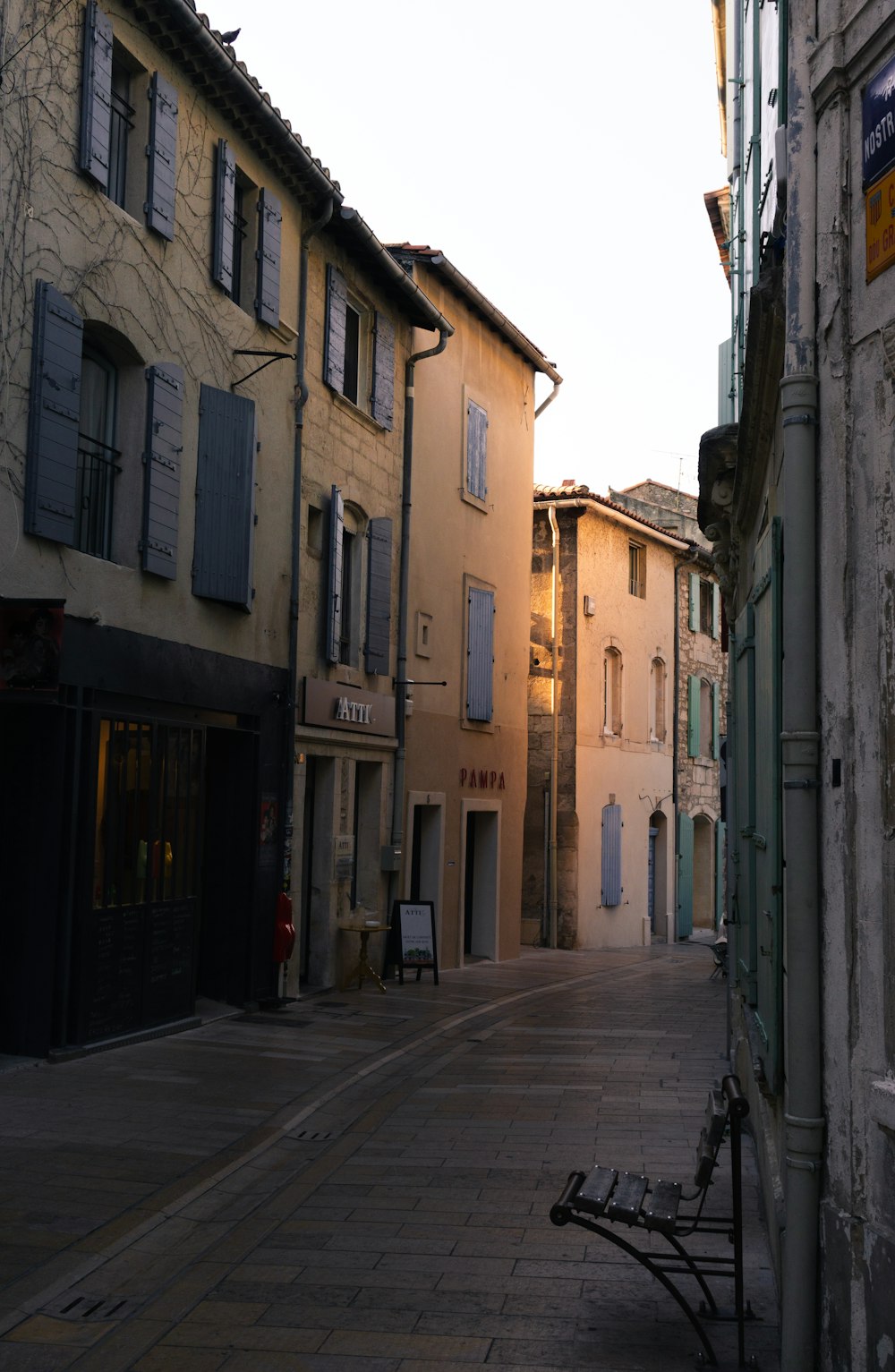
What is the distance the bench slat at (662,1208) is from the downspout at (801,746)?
1.38 feet

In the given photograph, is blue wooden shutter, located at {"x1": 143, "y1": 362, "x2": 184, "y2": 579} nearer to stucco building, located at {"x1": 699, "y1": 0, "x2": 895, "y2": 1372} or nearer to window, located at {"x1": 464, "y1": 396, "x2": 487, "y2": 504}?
stucco building, located at {"x1": 699, "y1": 0, "x2": 895, "y2": 1372}

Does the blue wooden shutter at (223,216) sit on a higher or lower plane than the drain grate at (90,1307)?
higher

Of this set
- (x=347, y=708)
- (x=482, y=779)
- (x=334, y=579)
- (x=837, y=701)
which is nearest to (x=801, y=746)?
(x=837, y=701)

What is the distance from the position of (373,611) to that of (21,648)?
812 cm

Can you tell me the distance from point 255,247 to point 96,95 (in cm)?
352

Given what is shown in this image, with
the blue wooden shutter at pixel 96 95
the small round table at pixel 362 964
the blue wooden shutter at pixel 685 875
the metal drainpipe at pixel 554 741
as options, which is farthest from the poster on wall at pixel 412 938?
the blue wooden shutter at pixel 685 875

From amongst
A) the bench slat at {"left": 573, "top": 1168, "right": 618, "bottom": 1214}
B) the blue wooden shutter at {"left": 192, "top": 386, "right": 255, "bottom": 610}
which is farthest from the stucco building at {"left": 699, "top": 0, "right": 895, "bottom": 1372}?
the blue wooden shutter at {"left": 192, "top": 386, "right": 255, "bottom": 610}

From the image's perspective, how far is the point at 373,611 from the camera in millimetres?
17422

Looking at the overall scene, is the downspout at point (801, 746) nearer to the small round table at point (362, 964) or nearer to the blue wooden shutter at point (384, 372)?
the small round table at point (362, 964)

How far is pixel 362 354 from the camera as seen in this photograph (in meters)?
17.5

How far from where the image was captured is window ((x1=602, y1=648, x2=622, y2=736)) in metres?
28.1

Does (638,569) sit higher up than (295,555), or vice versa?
(638,569)

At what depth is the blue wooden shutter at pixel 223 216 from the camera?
1306 cm

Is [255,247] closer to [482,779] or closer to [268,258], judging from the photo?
[268,258]
